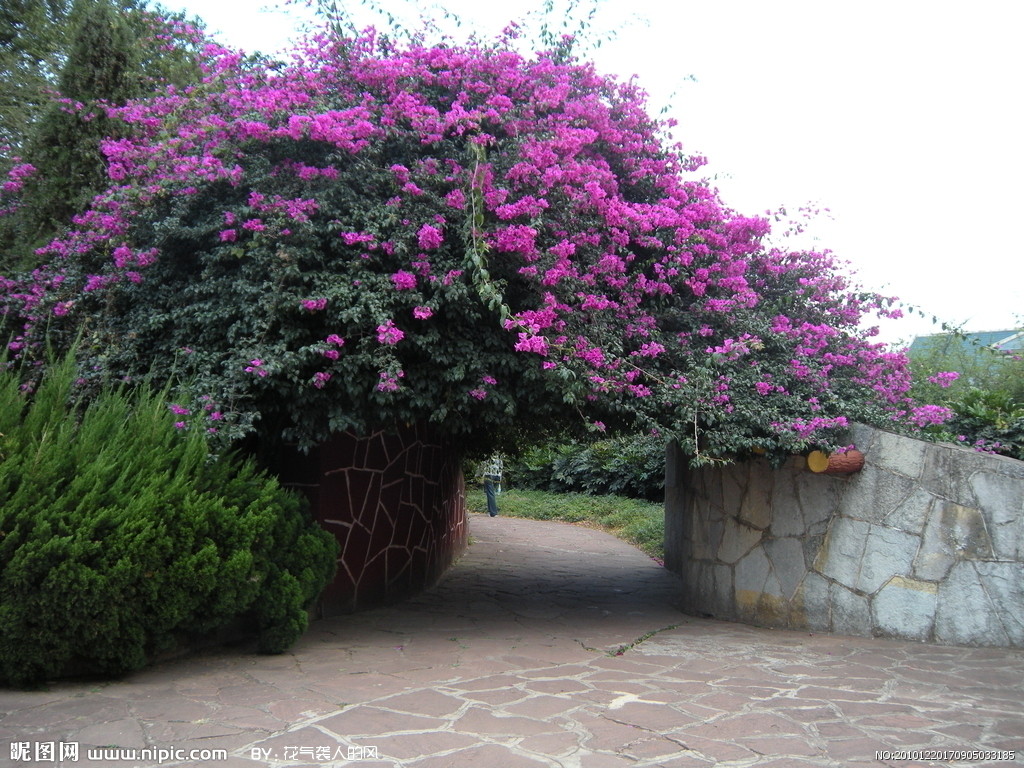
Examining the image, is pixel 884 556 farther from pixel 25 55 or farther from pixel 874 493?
pixel 25 55

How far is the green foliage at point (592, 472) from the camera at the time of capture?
63.4 ft

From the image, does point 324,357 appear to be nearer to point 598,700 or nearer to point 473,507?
point 598,700

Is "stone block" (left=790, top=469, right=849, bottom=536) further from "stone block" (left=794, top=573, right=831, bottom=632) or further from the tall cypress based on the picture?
the tall cypress

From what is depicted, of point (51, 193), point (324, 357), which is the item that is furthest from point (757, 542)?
point (51, 193)

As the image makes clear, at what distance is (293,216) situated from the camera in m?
5.43

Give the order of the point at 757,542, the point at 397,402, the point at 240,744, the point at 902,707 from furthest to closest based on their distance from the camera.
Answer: the point at 757,542 → the point at 397,402 → the point at 902,707 → the point at 240,744

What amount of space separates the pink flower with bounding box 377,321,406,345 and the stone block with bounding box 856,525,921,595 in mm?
4104

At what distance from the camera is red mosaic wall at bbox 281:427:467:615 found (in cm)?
691

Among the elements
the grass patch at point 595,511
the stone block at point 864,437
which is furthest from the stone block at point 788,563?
the grass patch at point 595,511

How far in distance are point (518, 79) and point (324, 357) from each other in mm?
→ 2974

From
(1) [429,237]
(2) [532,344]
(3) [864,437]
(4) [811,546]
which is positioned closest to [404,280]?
(1) [429,237]

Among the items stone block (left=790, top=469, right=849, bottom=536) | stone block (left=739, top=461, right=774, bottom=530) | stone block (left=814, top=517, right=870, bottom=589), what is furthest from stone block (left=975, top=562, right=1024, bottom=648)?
stone block (left=739, top=461, right=774, bottom=530)

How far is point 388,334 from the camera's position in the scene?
204 inches

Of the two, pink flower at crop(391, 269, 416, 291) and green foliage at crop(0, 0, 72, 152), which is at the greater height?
green foliage at crop(0, 0, 72, 152)
